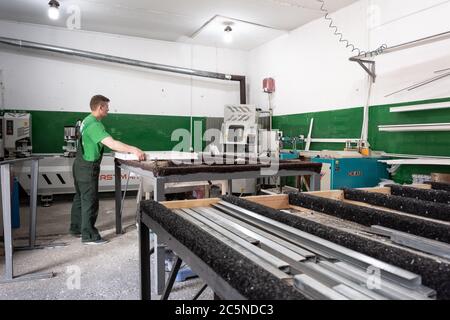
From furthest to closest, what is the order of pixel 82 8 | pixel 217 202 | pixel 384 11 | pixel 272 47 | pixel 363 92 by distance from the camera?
pixel 272 47 < pixel 82 8 < pixel 363 92 < pixel 384 11 < pixel 217 202

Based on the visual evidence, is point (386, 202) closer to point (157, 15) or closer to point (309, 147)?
point (309, 147)

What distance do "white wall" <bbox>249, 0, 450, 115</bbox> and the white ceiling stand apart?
0.95ft

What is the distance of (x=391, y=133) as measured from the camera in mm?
3705

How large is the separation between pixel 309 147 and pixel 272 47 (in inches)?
82.7

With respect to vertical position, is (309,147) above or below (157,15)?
below

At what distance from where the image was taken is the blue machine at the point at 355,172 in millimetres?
3451

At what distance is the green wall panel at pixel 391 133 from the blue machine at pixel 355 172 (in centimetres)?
21

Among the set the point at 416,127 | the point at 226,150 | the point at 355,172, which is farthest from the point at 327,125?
the point at 226,150

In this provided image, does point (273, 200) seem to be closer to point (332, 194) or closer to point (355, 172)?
point (332, 194)

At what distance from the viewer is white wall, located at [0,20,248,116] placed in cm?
507

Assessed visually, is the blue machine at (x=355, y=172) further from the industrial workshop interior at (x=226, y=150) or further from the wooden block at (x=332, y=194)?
the wooden block at (x=332, y=194)

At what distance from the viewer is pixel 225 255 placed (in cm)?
74

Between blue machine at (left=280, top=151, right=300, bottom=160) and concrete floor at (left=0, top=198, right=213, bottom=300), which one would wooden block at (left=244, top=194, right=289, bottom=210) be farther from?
blue machine at (left=280, top=151, right=300, bottom=160)
